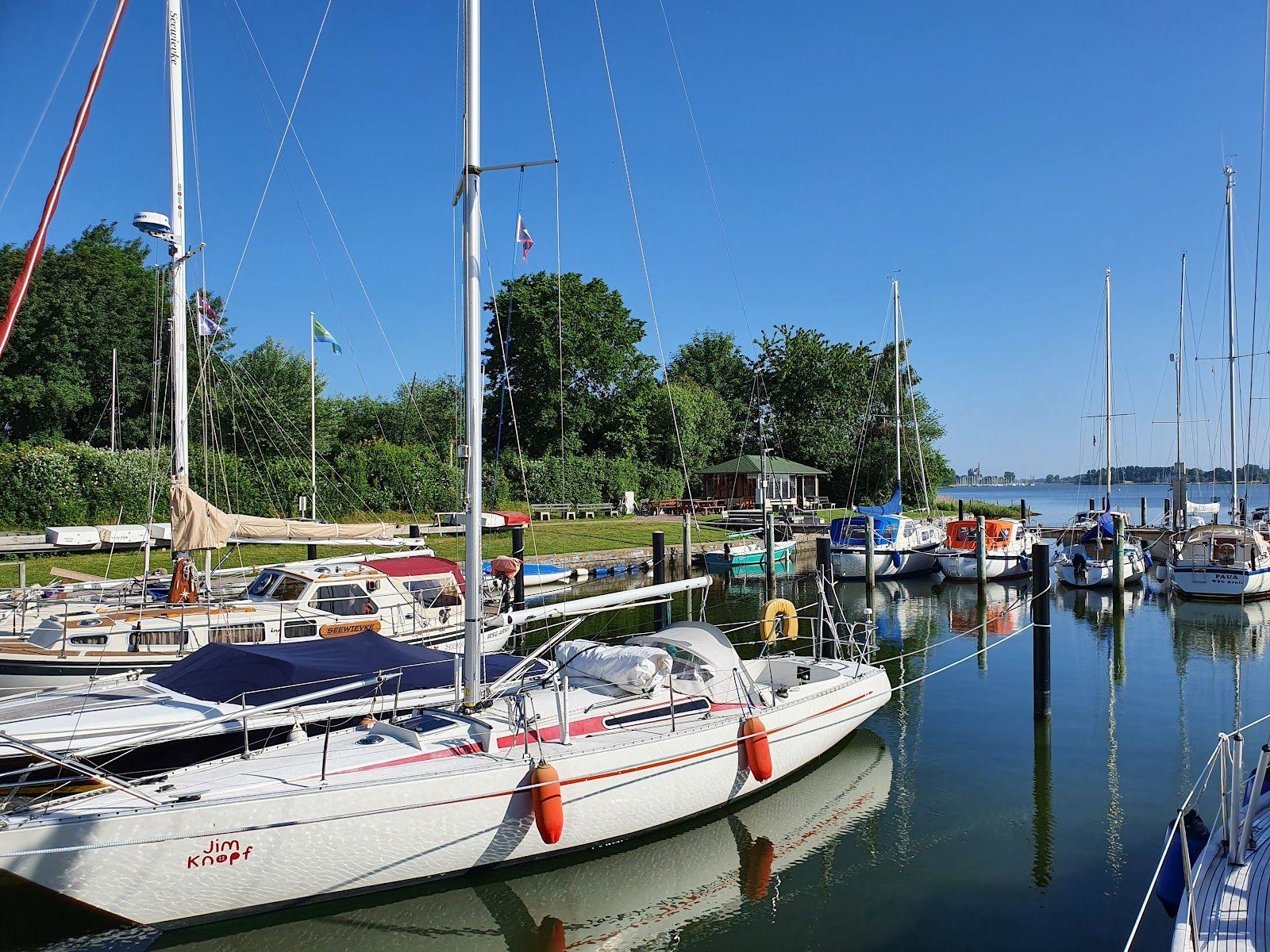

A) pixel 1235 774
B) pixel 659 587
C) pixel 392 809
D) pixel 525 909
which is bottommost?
pixel 525 909

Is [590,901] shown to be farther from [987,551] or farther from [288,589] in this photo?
[987,551]

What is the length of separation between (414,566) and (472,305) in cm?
946

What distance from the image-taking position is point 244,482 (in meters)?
36.2

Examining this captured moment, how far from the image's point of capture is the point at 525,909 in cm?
912

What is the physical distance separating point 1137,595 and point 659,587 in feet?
82.2

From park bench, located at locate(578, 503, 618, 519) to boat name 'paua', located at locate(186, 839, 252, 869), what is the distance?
41400 millimetres

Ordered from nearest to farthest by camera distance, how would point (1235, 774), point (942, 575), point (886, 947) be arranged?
point (1235, 774) → point (886, 947) → point (942, 575)

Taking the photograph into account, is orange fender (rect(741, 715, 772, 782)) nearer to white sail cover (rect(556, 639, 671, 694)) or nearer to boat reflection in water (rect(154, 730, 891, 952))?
boat reflection in water (rect(154, 730, 891, 952))

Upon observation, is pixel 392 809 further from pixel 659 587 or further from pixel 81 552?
pixel 81 552

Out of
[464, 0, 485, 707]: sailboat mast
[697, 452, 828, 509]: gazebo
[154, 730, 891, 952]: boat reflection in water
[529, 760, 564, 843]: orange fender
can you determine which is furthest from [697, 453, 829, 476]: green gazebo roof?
[529, 760, 564, 843]: orange fender

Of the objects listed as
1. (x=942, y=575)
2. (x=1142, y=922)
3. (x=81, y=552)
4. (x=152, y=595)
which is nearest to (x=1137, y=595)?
(x=942, y=575)

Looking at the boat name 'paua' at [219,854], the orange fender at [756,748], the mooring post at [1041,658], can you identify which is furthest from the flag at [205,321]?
the mooring post at [1041,658]

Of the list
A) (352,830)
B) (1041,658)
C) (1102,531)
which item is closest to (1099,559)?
(1102,531)

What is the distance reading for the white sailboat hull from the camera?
25.0 ft
